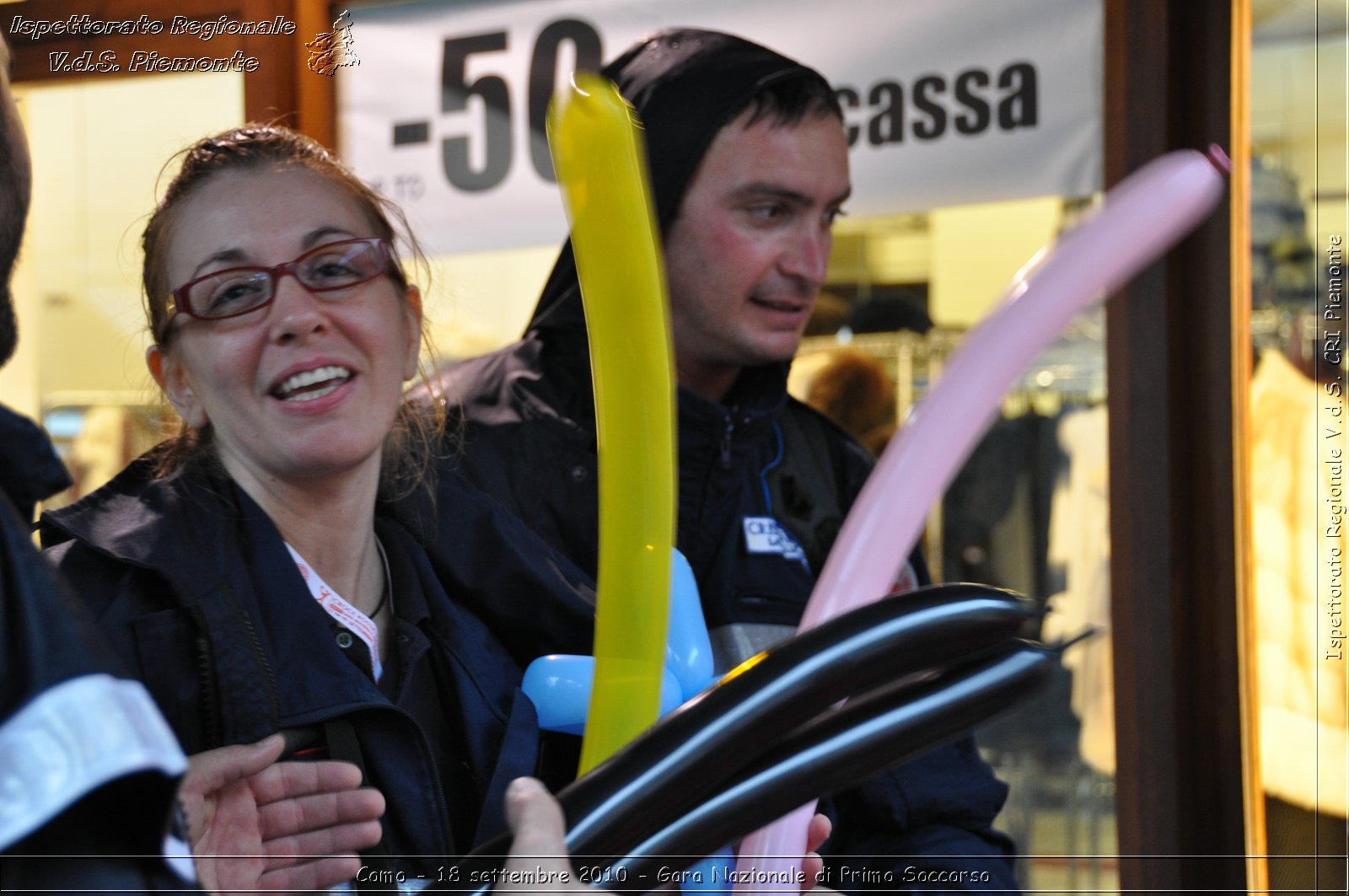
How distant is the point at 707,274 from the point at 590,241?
32.2 inches

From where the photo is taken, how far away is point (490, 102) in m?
2.17

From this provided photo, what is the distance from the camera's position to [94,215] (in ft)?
4.13

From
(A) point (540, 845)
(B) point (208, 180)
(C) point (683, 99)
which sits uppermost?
(C) point (683, 99)

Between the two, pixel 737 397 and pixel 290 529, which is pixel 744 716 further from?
pixel 737 397

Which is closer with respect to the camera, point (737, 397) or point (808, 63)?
point (737, 397)

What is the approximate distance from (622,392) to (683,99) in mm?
857

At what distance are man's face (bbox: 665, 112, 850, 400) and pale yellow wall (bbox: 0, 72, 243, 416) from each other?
2.00 feet

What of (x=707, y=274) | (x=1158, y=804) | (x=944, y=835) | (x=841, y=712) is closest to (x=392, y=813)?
(x=841, y=712)

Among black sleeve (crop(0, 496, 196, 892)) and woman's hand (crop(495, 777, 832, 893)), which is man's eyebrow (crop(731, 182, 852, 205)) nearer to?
woman's hand (crop(495, 777, 832, 893))

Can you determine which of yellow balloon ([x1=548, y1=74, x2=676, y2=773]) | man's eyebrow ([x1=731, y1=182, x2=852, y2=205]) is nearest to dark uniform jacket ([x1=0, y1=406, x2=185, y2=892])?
yellow balloon ([x1=548, y1=74, x2=676, y2=773])

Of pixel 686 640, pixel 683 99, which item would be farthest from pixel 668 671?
pixel 683 99

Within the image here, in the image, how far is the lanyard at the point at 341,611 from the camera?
39.6 inches

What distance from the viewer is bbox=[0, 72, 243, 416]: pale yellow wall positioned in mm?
1100

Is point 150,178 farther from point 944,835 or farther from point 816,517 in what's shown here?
point 944,835
